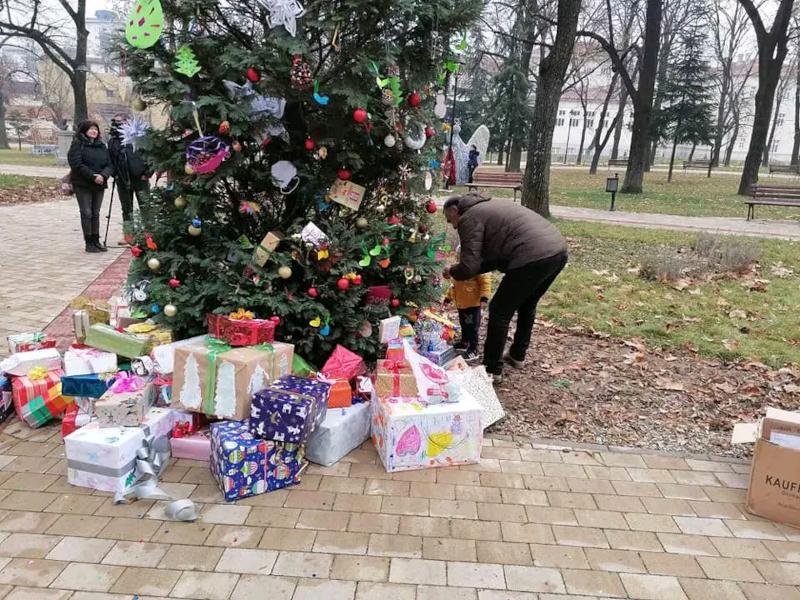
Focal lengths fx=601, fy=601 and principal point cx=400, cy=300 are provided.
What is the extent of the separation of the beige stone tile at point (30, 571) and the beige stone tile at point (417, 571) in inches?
55.0

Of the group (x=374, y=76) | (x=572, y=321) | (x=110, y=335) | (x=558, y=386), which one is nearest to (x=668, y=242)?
(x=572, y=321)

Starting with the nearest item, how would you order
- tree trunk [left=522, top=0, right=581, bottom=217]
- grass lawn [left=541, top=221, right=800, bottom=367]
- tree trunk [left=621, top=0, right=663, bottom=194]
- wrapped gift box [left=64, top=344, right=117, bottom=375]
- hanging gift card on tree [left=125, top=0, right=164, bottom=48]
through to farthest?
hanging gift card on tree [left=125, top=0, right=164, bottom=48], wrapped gift box [left=64, top=344, right=117, bottom=375], grass lawn [left=541, top=221, right=800, bottom=367], tree trunk [left=522, top=0, right=581, bottom=217], tree trunk [left=621, top=0, right=663, bottom=194]

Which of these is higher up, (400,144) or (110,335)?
(400,144)

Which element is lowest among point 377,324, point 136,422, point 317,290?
point 136,422

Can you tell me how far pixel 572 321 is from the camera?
6191 mm

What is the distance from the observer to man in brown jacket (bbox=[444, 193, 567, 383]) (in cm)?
425

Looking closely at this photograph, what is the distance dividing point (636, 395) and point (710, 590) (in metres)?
2.11

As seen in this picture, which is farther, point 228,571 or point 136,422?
point 136,422

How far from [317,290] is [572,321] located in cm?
323

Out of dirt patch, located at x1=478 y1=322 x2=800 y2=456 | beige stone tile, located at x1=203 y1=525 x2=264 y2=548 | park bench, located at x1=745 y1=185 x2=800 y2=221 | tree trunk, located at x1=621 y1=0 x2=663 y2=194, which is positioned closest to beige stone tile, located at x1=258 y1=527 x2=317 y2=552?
beige stone tile, located at x1=203 y1=525 x2=264 y2=548

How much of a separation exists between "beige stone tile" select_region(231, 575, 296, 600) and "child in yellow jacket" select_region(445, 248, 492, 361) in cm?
279

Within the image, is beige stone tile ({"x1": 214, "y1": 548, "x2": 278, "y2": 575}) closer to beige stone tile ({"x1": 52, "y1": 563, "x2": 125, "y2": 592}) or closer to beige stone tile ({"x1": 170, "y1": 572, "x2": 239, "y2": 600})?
beige stone tile ({"x1": 170, "y1": 572, "x2": 239, "y2": 600})

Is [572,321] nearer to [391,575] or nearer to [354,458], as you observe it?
[354,458]

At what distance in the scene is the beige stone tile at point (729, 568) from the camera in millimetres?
2627
